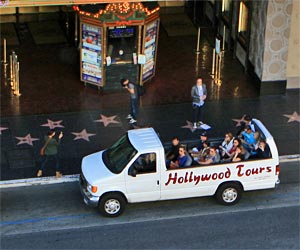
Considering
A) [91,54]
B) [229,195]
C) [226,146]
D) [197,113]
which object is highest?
[91,54]

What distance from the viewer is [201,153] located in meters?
19.9

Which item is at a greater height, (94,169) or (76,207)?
(94,169)

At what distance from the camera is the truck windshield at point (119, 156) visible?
19047 mm

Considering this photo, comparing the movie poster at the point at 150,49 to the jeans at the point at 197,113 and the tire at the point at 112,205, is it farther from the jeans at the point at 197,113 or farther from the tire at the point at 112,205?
the tire at the point at 112,205

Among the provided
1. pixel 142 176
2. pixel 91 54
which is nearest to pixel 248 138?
pixel 142 176

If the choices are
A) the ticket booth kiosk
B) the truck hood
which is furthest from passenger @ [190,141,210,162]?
the ticket booth kiosk

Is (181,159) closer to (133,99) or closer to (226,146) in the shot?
(226,146)

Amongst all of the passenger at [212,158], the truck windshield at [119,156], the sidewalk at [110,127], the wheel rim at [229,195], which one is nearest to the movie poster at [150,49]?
the sidewalk at [110,127]

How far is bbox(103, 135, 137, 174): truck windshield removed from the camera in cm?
1905

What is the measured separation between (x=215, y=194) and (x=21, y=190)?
517 centimetres

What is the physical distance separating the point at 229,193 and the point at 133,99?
550 centimetres

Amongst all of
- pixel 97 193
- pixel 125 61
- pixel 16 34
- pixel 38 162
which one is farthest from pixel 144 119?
pixel 16 34

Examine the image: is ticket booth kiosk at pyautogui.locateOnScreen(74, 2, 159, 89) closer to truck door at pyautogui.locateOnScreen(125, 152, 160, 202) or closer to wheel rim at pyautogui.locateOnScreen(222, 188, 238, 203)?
truck door at pyautogui.locateOnScreen(125, 152, 160, 202)

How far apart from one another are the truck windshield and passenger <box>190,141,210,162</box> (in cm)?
170
